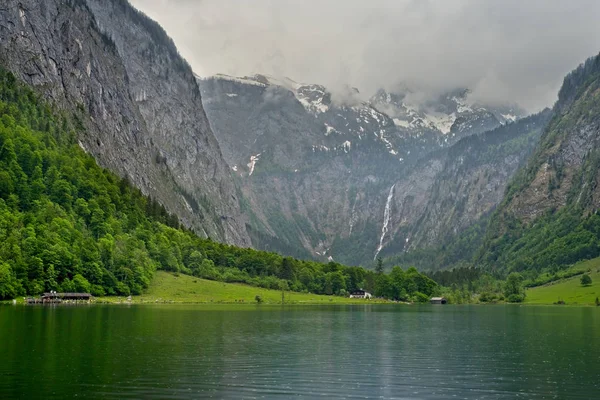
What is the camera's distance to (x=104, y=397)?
1542 inches

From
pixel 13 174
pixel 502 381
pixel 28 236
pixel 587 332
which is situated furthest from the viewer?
pixel 13 174

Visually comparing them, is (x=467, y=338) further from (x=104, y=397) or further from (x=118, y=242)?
(x=118, y=242)

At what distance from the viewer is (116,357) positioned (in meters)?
55.5

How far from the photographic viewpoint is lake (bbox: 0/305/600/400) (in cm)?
4303

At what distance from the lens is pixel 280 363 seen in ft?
185

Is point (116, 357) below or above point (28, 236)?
below

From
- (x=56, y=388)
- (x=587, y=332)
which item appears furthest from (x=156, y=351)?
(x=587, y=332)

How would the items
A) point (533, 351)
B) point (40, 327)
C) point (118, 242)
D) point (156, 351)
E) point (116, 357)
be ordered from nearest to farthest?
point (116, 357), point (156, 351), point (533, 351), point (40, 327), point (118, 242)

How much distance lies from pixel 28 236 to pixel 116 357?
4517 inches

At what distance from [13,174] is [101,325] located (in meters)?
109

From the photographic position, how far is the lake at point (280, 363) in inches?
1694

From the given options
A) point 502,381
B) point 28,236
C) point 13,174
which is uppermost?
point 13,174

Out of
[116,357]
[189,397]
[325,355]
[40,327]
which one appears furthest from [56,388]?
[40,327]

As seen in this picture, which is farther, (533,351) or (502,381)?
(533,351)
